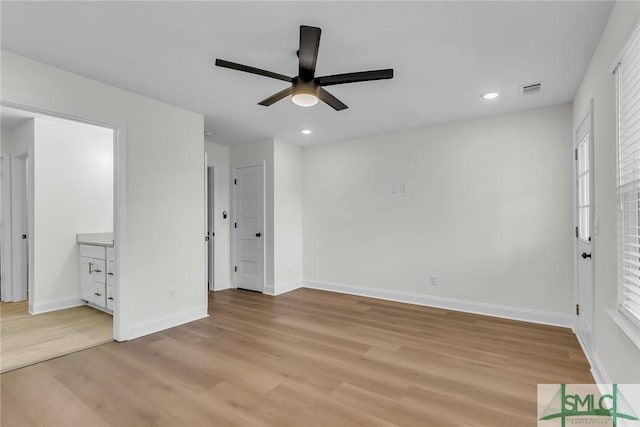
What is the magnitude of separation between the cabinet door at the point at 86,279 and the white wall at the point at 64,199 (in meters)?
0.12

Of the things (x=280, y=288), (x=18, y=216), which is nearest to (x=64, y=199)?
(x=18, y=216)

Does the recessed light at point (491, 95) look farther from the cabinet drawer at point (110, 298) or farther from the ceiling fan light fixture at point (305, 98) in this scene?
the cabinet drawer at point (110, 298)

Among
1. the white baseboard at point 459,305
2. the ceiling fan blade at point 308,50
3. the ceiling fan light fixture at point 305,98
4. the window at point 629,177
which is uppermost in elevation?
the ceiling fan blade at point 308,50

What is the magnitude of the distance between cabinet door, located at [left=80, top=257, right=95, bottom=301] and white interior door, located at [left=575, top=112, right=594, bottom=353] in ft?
18.5

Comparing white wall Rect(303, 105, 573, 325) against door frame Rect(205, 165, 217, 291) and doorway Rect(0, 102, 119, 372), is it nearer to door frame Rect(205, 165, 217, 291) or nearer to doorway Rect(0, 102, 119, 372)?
door frame Rect(205, 165, 217, 291)

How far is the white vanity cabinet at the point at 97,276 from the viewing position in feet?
12.8

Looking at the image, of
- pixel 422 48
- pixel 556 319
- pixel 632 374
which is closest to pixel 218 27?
pixel 422 48

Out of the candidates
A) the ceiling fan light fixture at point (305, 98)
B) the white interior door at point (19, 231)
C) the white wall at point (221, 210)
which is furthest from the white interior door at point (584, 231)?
the white interior door at point (19, 231)

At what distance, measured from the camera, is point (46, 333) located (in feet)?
11.0

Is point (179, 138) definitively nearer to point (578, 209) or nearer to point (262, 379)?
point (262, 379)

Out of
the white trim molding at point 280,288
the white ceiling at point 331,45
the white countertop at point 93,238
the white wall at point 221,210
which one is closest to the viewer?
the white ceiling at point 331,45

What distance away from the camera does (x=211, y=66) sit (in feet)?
8.75

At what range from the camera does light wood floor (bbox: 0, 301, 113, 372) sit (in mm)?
2804

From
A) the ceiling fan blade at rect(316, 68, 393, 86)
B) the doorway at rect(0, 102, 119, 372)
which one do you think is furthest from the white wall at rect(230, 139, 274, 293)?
the ceiling fan blade at rect(316, 68, 393, 86)
